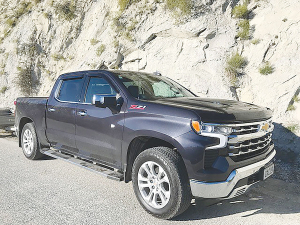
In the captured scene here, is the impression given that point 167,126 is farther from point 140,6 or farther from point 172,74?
point 140,6

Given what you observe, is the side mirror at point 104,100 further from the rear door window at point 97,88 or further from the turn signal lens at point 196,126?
the turn signal lens at point 196,126

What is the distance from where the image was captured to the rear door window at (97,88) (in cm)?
397

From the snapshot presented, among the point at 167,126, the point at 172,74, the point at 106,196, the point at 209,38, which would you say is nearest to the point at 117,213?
the point at 106,196

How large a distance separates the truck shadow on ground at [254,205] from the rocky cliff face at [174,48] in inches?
94.7

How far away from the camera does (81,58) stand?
43.5 feet

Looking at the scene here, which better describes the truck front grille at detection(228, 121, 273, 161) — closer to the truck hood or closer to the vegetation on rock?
the truck hood

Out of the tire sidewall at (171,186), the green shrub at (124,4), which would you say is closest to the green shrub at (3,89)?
the green shrub at (124,4)

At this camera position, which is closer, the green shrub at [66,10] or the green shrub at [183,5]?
the green shrub at [183,5]

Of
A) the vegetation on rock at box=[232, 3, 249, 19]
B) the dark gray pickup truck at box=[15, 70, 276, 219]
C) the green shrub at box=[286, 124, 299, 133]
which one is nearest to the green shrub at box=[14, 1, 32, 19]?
the vegetation on rock at box=[232, 3, 249, 19]

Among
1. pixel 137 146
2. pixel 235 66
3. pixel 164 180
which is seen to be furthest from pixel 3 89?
pixel 164 180

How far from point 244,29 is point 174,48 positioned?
2572 millimetres

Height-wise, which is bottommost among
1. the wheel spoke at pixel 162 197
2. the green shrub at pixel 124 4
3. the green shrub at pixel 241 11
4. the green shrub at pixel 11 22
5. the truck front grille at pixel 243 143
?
the wheel spoke at pixel 162 197

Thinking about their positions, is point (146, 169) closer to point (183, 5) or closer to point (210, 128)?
point (210, 128)

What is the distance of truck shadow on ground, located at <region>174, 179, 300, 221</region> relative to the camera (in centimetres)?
316
